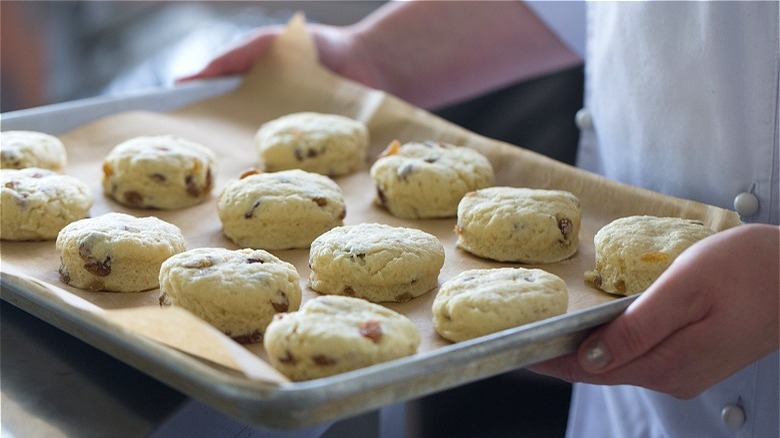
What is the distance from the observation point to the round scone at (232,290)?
1.47m

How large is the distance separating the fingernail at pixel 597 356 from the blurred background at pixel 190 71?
61 cm

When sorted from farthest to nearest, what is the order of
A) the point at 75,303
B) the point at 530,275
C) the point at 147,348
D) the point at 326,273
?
the point at 326,273
the point at 530,275
the point at 75,303
the point at 147,348

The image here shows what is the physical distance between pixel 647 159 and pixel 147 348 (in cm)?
126

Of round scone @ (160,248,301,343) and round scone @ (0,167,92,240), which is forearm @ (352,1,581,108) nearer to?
round scone @ (0,167,92,240)

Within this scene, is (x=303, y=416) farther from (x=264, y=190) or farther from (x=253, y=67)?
(x=253, y=67)

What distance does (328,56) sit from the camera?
2.79m

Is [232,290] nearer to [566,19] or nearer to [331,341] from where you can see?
[331,341]

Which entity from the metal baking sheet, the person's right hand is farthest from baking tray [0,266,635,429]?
the person's right hand

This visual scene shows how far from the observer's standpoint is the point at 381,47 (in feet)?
9.11

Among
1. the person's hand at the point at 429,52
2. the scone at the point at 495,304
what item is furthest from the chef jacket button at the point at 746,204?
the person's hand at the point at 429,52

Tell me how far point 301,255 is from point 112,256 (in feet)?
1.35

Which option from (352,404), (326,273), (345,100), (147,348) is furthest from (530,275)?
(345,100)

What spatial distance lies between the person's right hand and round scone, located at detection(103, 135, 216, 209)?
2.28 ft

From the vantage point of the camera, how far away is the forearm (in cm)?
275
